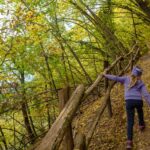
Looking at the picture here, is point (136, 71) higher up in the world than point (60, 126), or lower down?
higher up

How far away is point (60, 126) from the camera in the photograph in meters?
3.73

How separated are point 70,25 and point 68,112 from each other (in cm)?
1539

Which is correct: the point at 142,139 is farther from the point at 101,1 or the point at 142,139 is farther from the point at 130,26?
the point at 130,26

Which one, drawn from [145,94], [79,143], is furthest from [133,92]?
[79,143]

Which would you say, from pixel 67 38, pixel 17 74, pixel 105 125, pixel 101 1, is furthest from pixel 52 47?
pixel 105 125

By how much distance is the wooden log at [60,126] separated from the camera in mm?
3264

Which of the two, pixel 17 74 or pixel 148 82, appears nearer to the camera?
pixel 148 82

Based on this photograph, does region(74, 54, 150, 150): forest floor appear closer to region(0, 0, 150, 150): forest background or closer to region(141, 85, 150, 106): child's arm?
region(141, 85, 150, 106): child's arm

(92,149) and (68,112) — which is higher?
(68,112)

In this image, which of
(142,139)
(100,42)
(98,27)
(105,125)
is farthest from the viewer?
(100,42)

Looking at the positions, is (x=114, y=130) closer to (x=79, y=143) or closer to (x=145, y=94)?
(x=145, y=94)

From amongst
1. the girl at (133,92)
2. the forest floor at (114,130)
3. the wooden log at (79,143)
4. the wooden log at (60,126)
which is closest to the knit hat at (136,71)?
the girl at (133,92)

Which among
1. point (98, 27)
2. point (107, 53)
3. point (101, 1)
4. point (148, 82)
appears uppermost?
point (101, 1)

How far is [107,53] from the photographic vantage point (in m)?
19.2
